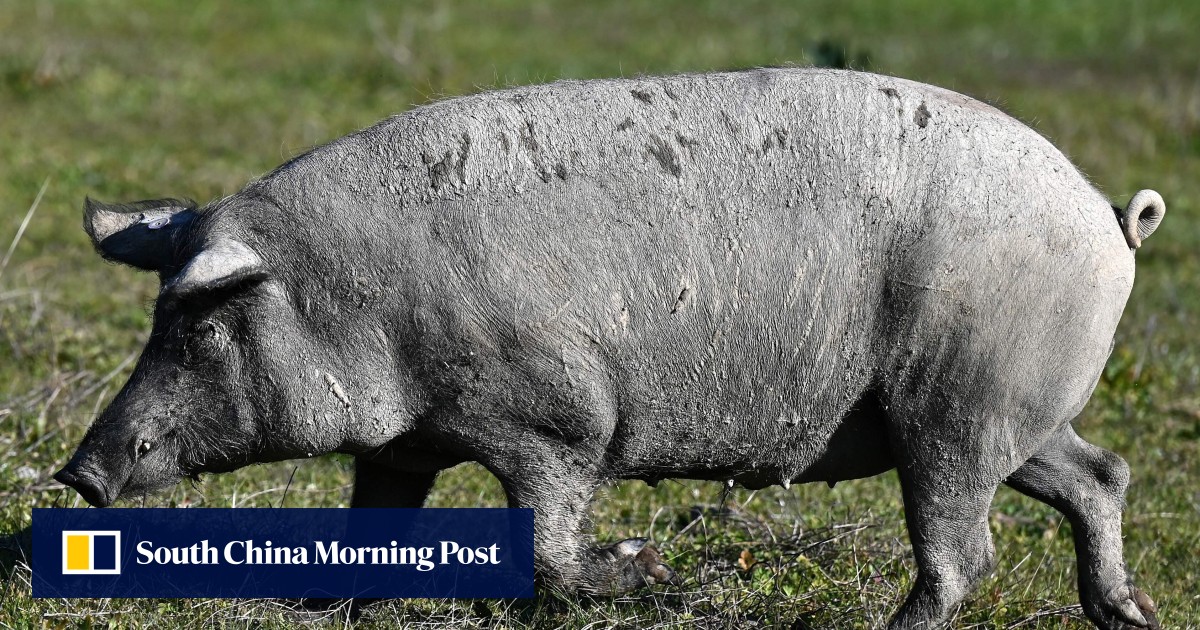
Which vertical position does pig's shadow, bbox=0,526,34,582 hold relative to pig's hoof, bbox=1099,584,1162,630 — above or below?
above

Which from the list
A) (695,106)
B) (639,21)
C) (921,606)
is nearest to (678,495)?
(921,606)

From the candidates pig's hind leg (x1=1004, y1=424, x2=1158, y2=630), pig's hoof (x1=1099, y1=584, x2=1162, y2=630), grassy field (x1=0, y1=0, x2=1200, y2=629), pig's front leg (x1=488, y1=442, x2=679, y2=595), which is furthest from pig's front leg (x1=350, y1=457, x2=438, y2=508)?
pig's hoof (x1=1099, y1=584, x2=1162, y2=630)

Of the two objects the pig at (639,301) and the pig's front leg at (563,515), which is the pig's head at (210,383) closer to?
the pig at (639,301)

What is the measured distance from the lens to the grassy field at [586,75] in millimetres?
5074

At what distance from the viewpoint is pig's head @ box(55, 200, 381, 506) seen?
14.1 ft

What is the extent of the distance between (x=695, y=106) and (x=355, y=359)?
1269 mm

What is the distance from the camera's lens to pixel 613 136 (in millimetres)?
4387

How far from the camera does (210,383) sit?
4395 mm

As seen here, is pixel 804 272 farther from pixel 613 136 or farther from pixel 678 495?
pixel 678 495

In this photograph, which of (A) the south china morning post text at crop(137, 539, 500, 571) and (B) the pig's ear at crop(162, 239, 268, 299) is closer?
(B) the pig's ear at crop(162, 239, 268, 299)

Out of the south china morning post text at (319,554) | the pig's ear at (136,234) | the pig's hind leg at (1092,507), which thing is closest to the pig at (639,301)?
the pig's ear at (136,234)

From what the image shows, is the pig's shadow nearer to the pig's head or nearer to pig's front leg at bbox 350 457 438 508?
the pig's head
